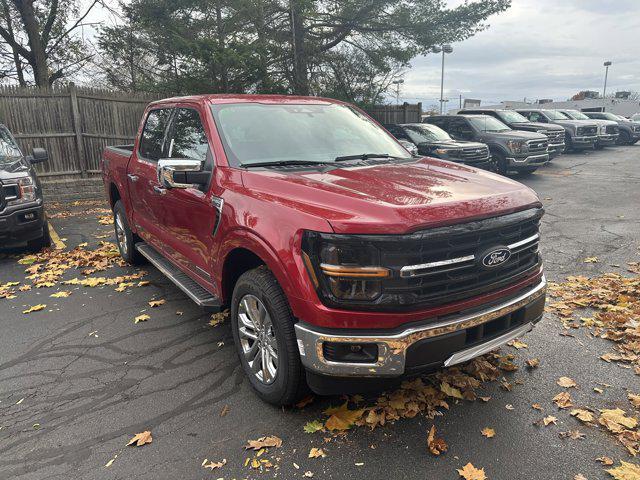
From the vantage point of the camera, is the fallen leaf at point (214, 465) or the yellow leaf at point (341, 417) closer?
the fallen leaf at point (214, 465)

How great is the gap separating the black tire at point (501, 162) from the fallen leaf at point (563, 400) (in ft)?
36.7

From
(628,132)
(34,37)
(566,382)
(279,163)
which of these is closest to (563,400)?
(566,382)

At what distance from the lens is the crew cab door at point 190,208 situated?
11.8 ft

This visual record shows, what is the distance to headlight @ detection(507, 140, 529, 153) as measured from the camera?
1310 cm

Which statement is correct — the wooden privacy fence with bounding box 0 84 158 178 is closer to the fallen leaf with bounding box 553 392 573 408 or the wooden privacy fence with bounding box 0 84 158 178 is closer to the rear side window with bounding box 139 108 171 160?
the rear side window with bounding box 139 108 171 160

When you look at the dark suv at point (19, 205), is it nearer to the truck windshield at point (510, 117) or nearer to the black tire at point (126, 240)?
the black tire at point (126, 240)

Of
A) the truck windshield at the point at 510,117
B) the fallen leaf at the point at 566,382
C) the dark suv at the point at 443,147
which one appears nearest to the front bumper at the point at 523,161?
the dark suv at the point at 443,147

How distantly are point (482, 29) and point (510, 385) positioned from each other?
15093 mm

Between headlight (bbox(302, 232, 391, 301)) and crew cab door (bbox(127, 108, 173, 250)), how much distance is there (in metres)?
2.41

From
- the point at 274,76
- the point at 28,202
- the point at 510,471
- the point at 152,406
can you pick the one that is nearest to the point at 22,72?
the point at 274,76

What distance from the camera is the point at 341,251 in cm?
249

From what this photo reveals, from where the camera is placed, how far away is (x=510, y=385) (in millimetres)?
3295

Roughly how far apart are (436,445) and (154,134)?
4003mm

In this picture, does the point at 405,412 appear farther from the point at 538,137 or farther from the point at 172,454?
the point at 538,137
